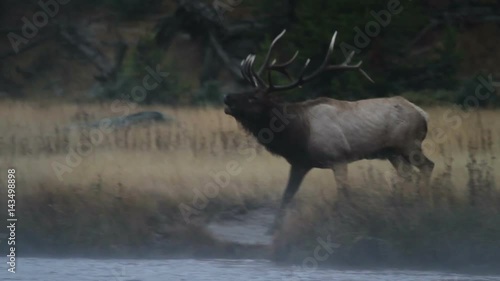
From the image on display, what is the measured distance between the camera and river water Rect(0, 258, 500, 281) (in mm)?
11711

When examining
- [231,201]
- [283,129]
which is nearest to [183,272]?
[231,201]

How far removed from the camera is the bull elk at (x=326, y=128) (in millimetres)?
14445

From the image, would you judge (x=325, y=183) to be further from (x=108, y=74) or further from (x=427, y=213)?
(x=108, y=74)

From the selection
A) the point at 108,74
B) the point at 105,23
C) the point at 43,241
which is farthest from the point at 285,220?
the point at 105,23

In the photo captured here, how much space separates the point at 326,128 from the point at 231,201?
1413 mm

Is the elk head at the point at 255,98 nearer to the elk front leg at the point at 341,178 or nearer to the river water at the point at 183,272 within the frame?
the elk front leg at the point at 341,178

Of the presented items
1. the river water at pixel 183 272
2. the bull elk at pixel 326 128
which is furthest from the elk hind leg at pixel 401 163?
the river water at pixel 183 272

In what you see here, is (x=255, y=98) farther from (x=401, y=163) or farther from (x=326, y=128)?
(x=401, y=163)

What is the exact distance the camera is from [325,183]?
49.6 ft

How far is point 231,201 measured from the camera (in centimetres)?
1478

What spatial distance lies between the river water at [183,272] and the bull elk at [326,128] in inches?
72.7

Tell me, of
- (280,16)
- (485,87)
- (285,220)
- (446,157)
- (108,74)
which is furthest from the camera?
(108,74)

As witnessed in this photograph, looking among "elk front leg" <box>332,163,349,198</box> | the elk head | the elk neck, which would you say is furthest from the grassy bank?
the elk head

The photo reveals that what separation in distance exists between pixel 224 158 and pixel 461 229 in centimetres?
504
